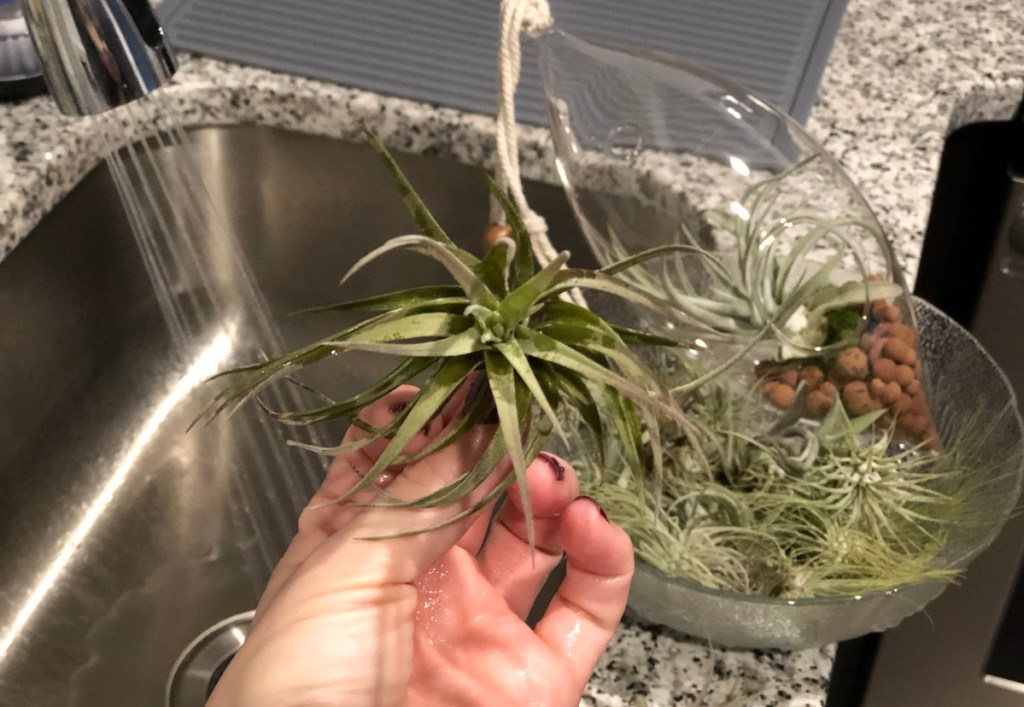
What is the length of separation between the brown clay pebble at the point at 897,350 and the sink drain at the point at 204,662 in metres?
0.57

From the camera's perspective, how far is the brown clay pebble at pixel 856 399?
609 mm

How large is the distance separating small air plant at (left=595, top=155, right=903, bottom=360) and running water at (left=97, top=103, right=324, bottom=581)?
0.45m

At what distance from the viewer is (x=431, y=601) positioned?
50 centimetres

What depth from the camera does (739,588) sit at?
0.54m

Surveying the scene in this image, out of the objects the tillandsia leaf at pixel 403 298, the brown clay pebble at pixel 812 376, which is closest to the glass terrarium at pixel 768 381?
the brown clay pebble at pixel 812 376

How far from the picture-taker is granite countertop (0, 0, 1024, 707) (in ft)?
2.70

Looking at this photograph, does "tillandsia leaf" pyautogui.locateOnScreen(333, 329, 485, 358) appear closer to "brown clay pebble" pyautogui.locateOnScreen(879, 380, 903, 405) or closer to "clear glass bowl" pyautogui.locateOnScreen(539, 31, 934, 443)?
"clear glass bowl" pyautogui.locateOnScreen(539, 31, 934, 443)

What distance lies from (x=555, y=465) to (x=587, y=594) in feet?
0.24

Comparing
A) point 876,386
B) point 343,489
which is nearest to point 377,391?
point 343,489

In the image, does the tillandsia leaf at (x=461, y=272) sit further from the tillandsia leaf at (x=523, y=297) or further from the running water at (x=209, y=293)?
the running water at (x=209, y=293)

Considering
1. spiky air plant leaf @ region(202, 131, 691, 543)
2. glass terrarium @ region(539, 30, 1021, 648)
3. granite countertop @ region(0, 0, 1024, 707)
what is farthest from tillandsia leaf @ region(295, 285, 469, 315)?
granite countertop @ region(0, 0, 1024, 707)

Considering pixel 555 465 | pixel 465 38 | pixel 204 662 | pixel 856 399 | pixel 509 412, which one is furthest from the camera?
pixel 465 38

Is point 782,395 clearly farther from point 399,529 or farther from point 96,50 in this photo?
point 96,50

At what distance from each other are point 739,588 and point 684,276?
22cm
